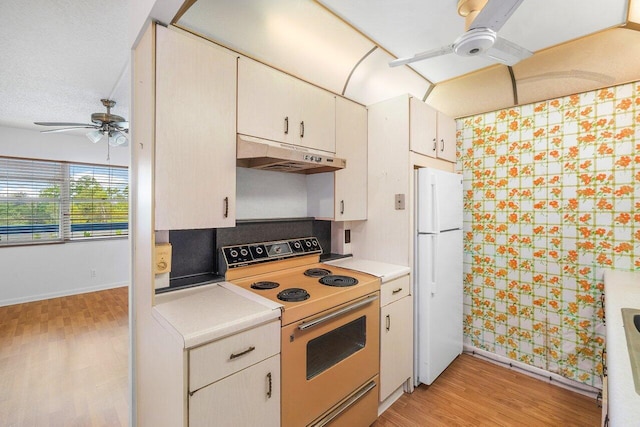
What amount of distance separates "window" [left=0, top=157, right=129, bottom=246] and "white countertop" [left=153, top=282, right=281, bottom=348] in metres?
4.58

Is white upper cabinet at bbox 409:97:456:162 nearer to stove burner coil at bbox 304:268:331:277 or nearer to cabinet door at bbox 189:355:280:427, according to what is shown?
stove burner coil at bbox 304:268:331:277

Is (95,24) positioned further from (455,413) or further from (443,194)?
(455,413)

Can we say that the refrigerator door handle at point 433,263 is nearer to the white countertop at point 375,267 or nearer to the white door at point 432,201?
the white door at point 432,201

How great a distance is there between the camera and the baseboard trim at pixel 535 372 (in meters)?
2.19

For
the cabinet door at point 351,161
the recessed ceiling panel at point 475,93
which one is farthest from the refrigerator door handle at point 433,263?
the recessed ceiling panel at point 475,93

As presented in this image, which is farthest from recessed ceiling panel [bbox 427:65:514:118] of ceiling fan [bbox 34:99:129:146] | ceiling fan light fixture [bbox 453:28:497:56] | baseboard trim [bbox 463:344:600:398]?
ceiling fan [bbox 34:99:129:146]

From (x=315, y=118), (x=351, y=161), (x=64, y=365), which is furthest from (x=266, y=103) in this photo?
(x=64, y=365)

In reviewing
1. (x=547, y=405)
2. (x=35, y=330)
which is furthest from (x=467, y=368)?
(x=35, y=330)

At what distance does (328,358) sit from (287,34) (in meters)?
2.00

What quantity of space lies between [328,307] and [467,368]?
1.80 meters

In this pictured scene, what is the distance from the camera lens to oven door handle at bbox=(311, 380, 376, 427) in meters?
1.53

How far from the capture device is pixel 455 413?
198 cm

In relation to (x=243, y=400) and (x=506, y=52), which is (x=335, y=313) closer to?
(x=243, y=400)

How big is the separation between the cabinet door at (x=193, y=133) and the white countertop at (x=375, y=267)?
40.9 inches
